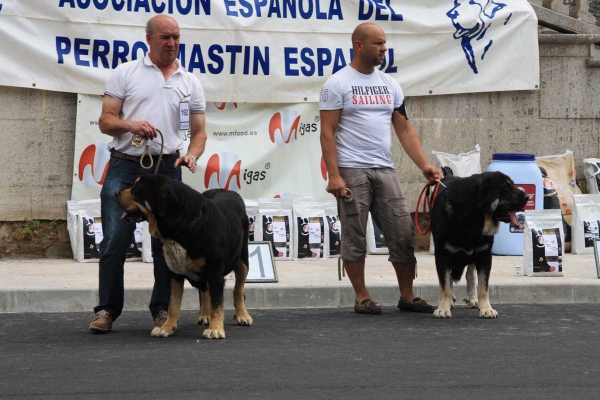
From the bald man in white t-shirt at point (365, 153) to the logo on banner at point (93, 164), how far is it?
3443 mm

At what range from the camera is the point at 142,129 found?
6.20 metres

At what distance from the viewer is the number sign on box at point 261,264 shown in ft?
27.7

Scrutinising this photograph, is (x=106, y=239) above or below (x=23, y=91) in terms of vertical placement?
below

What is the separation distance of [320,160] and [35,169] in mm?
2860

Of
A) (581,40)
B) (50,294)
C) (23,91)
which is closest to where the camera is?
(50,294)

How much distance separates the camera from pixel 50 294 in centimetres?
780

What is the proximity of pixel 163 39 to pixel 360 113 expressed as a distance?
5.45 ft

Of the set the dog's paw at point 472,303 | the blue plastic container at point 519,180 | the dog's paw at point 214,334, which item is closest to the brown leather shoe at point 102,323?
the dog's paw at point 214,334

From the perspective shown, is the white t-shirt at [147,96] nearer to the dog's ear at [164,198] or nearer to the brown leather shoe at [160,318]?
the dog's ear at [164,198]

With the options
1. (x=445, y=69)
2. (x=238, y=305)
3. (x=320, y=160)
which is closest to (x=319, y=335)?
(x=238, y=305)

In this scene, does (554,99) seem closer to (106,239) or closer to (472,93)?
(472,93)

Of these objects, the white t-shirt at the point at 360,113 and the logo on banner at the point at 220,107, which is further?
the logo on banner at the point at 220,107

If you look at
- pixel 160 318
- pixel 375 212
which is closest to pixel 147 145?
pixel 160 318

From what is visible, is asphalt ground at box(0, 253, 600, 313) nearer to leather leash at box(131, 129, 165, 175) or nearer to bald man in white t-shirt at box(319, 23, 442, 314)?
bald man in white t-shirt at box(319, 23, 442, 314)
